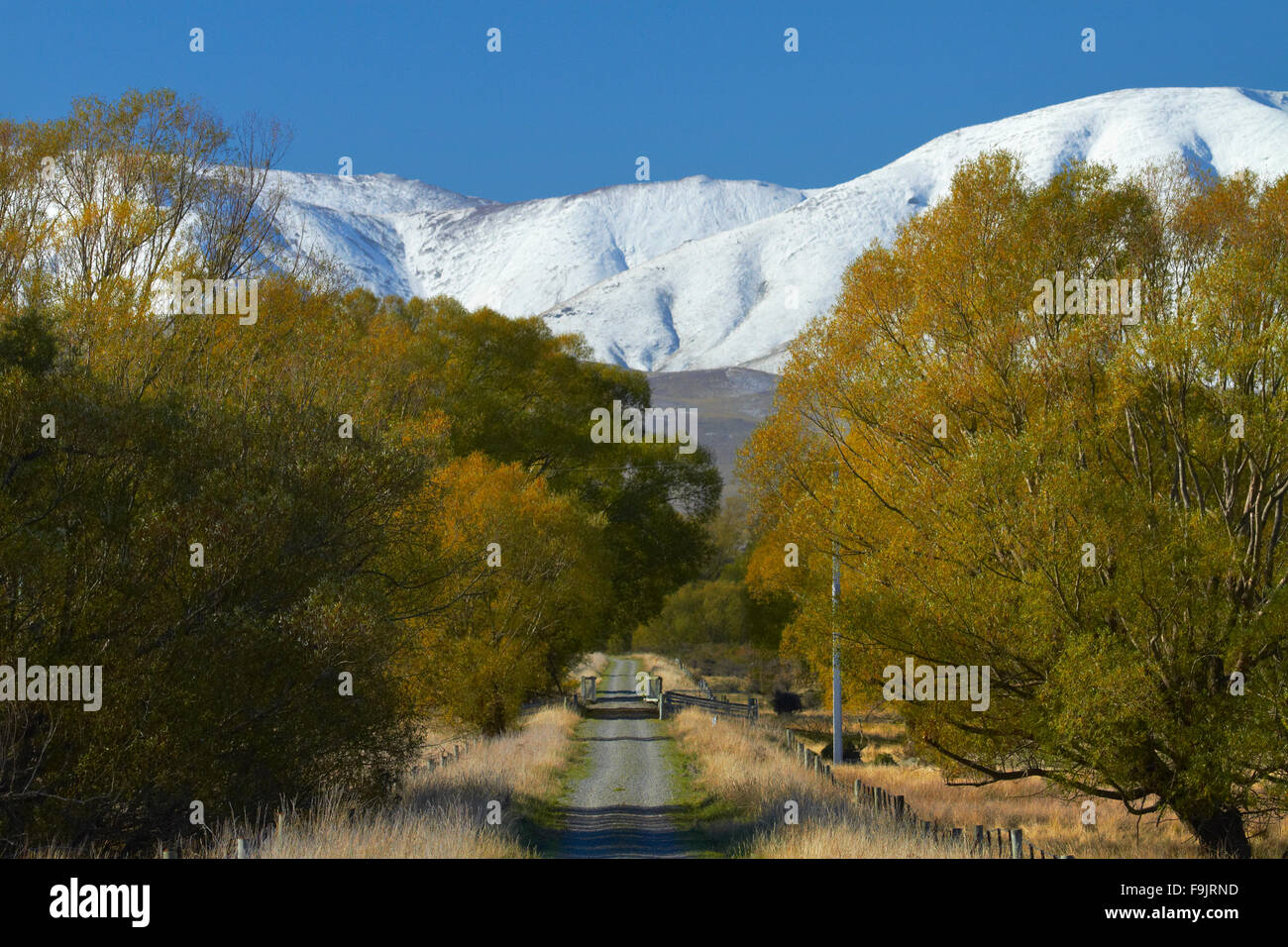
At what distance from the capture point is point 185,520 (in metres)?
14.8

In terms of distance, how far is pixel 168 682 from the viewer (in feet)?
46.1

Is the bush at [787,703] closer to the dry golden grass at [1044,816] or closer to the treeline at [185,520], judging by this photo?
the dry golden grass at [1044,816]

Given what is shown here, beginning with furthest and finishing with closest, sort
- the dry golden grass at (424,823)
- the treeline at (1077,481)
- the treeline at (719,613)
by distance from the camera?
the treeline at (719,613), the treeline at (1077,481), the dry golden grass at (424,823)

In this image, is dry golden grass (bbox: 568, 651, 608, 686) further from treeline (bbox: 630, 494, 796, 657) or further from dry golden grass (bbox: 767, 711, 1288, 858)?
dry golden grass (bbox: 767, 711, 1288, 858)

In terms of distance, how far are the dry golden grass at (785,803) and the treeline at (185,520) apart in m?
6.02

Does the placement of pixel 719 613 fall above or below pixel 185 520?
below

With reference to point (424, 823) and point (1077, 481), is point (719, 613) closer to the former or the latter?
point (1077, 481)

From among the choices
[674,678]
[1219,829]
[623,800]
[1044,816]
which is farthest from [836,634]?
[674,678]

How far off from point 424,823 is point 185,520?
4.82 metres

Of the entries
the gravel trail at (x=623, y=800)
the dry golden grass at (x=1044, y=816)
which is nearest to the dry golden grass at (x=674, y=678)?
the dry golden grass at (x=1044, y=816)

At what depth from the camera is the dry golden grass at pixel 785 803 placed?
46.0 ft
